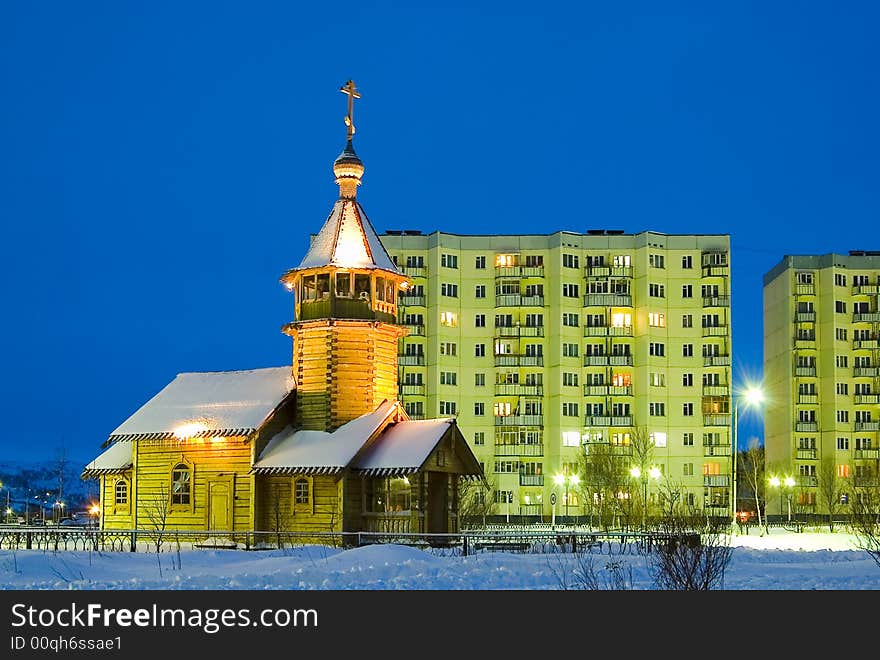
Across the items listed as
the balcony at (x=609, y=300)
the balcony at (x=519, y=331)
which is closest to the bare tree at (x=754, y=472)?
the balcony at (x=609, y=300)

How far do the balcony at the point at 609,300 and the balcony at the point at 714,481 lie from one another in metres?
13.4

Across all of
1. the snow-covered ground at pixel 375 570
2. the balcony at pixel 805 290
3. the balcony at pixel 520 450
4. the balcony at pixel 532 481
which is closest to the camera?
the snow-covered ground at pixel 375 570

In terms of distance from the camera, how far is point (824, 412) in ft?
320

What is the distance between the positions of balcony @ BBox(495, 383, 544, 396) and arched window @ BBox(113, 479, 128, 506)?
47.4m

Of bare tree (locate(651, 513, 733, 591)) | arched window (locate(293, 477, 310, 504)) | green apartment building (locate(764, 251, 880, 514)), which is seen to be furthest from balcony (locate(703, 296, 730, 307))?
bare tree (locate(651, 513, 733, 591))

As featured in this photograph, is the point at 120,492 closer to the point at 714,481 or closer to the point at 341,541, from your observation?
the point at 341,541

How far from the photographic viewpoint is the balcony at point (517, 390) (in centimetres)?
9162

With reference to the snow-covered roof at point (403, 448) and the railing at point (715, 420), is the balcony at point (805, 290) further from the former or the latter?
the snow-covered roof at point (403, 448)

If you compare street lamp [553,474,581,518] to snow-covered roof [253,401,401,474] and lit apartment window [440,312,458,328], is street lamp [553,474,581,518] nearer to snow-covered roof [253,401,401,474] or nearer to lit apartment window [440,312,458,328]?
lit apartment window [440,312,458,328]
